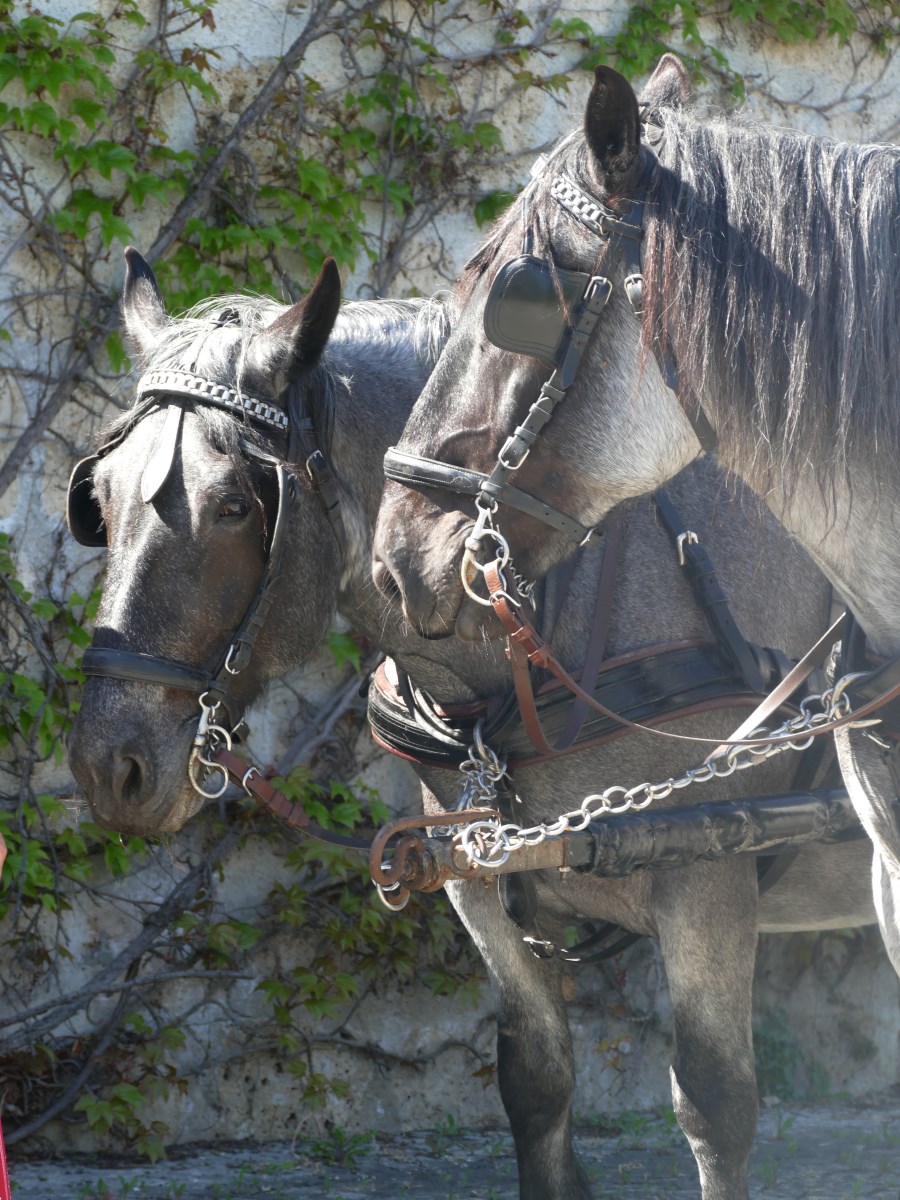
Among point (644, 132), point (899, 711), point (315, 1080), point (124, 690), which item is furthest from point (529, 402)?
point (315, 1080)

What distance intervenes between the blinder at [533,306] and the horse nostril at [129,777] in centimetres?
93

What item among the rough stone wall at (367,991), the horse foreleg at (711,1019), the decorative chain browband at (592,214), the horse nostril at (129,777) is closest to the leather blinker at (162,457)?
the horse nostril at (129,777)

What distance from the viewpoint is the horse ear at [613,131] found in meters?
1.75

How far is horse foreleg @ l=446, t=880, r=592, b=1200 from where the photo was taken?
104 inches

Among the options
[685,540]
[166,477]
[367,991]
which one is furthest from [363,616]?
[367,991]

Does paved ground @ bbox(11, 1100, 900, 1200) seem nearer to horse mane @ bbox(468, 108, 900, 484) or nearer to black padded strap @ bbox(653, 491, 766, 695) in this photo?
black padded strap @ bbox(653, 491, 766, 695)

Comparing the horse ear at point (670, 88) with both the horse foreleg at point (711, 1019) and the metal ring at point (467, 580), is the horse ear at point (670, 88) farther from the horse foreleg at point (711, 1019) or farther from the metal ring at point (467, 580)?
the horse foreleg at point (711, 1019)

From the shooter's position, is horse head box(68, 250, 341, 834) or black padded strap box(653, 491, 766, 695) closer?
horse head box(68, 250, 341, 834)

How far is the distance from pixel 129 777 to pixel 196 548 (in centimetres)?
39

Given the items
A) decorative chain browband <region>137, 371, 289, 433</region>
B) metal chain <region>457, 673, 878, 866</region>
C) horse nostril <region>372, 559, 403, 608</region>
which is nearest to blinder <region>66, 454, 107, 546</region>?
decorative chain browband <region>137, 371, 289, 433</region>

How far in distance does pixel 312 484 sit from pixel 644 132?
841mm

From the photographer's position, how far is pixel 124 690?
2273mm

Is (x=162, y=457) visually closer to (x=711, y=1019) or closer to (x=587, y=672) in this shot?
(x=587, y=672)

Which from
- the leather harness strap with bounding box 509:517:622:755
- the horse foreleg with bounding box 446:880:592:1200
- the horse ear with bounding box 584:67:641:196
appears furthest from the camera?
the horse foreleg with bounding box 446:880:592:1200
